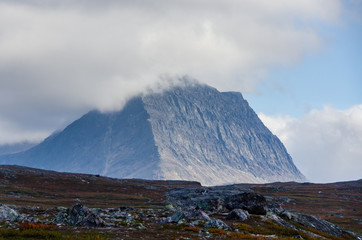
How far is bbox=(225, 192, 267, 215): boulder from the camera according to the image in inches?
2004

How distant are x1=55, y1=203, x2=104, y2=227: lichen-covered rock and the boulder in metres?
24.5

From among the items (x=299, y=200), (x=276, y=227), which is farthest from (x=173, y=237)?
(x=299, y=200)

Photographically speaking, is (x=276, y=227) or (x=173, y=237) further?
A: (x=276, y=227)

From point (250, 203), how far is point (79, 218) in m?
26.9

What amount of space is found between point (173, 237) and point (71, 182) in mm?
132681

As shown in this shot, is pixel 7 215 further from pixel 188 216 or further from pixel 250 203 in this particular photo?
pixel 250 203

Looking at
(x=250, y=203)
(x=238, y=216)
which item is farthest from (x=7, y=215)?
(x=250, y=203)

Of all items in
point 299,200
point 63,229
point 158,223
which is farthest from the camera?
point 299,200

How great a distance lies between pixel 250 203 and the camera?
5188cm

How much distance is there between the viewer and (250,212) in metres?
51.3

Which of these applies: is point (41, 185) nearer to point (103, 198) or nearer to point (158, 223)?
point (103, 198)

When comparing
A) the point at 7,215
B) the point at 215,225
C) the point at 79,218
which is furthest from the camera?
the point at 7,215

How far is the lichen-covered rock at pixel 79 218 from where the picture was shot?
3531 centimetres

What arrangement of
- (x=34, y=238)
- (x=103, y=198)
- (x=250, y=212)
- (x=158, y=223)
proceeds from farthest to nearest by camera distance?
(x=103, y=198), (x=250, y=212), (x=158, y=223), (x=34, y=238)
